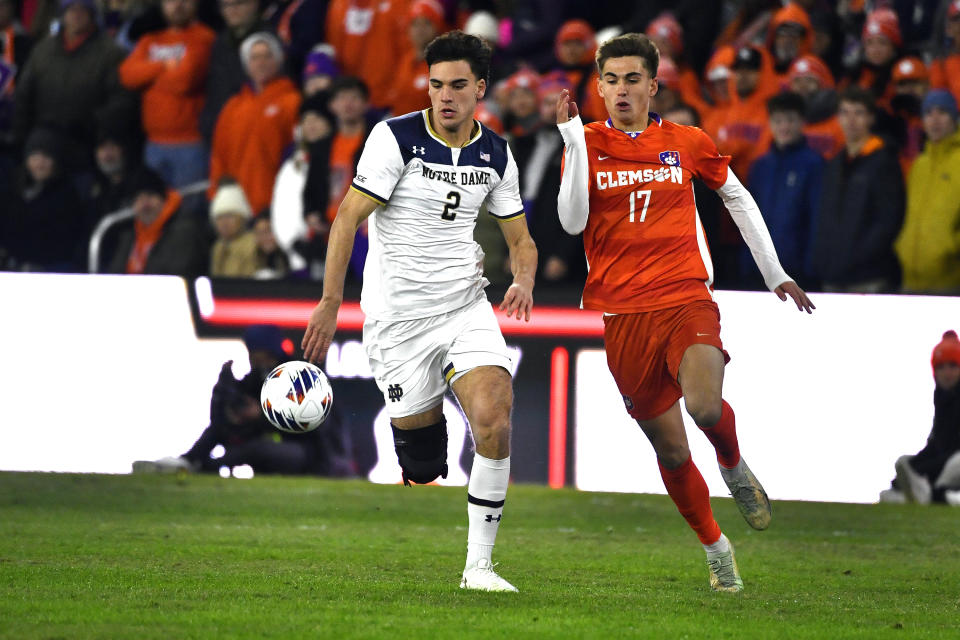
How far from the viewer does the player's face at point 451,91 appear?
757 centimetres

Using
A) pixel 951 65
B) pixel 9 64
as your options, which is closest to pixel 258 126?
pixel 9 64

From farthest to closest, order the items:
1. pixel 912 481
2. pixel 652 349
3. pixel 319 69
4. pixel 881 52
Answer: pixel 319 69 < pixel 881 52 < pixel 912 481 < pixel 652 349

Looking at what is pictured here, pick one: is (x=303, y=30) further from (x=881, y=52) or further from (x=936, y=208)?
(x=936, y=208)

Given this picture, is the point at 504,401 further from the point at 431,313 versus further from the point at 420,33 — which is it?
the point at 420,33

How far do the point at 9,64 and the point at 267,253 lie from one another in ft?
14.8

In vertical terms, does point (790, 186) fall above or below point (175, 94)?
below

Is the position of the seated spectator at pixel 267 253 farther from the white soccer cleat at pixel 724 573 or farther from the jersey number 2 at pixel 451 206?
A: the white soccer cleat at pixel 724 573

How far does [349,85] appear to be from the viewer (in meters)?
14.5

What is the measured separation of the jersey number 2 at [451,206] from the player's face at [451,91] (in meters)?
0.32

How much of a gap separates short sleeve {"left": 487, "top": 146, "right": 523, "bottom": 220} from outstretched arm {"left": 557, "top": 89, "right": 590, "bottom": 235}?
243 millimetres

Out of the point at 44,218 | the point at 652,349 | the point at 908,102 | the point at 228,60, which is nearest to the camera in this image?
Result: the point at 652,349

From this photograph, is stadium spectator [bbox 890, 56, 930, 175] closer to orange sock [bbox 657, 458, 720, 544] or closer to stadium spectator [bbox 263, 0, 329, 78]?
stadium spectator [bbox 263, 0, 329, 78]

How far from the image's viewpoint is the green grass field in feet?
21.4

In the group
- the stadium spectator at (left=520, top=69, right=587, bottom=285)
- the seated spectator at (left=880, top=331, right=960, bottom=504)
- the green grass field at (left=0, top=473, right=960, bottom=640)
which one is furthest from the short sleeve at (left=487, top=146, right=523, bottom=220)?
the seated spectator at (left=880, top=331, right=960, bottom=504)
